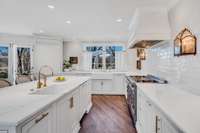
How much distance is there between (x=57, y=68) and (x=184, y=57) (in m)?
5.43

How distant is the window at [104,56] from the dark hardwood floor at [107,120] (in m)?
2.92

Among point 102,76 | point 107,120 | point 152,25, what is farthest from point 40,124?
point 102,76

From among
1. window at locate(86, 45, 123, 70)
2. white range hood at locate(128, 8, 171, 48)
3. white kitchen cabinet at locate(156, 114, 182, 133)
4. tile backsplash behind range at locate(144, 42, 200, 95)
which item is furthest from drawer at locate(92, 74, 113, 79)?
white kitchen cabinet at locate(156, 114, 182, 133)

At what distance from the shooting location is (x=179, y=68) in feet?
8.13

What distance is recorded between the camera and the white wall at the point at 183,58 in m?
2.01

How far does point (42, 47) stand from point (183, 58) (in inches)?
219

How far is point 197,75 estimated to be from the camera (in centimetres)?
195

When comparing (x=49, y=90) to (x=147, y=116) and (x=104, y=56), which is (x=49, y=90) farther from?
(x=104, y=56)

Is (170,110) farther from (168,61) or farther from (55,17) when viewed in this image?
(55,17)

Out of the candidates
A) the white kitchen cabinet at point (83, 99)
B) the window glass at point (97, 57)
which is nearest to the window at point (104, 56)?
the window glass at point (97, 57)

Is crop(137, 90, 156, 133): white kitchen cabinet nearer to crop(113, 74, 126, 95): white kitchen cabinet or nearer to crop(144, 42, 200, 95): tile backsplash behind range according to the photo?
crop(144, 42, 200, 95): tile backsplash behind range

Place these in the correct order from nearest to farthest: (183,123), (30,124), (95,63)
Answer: (183,123)
(30,124)
(95,63)

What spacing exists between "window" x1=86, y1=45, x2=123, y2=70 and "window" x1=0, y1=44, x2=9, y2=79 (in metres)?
3.36

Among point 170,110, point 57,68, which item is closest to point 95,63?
point 57,68
